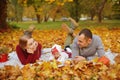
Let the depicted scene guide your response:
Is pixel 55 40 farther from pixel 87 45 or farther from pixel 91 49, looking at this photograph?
pixel 87 45

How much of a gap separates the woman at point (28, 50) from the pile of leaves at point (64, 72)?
2.42 metres

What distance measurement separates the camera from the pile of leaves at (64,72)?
417 centimetres

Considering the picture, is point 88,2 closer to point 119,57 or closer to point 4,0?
point 4,0

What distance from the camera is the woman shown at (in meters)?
6.88

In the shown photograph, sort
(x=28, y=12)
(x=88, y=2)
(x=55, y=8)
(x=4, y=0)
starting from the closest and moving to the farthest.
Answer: (x=4, y=0)
(x=88, y=2)
(x=55, y=8)
(x=28, y=12)

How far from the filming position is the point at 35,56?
715cm

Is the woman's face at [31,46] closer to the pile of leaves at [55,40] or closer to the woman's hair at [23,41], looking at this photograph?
the woman's hair at [23,41]

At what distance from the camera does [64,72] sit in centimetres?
424

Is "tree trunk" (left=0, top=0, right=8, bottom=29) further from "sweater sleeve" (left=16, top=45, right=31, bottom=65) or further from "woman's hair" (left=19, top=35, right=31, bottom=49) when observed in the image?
"woman's hair" (left=19, top=35, right=31, bottom=49)

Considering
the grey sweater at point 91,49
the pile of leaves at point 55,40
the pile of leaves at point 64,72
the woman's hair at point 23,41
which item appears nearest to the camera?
the pile of leaves at point 64,72

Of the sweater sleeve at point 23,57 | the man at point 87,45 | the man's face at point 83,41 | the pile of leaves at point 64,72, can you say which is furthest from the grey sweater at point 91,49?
the pile of leaves at point 64,72

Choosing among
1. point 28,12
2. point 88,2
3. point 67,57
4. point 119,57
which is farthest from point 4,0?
point 28,12

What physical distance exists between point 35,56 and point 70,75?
298 cm

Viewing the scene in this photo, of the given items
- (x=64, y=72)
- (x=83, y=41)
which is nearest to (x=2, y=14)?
(x=83, y=41)
